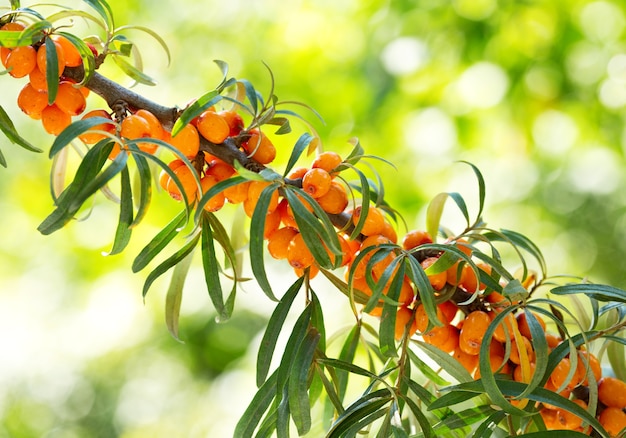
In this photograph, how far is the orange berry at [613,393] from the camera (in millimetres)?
448

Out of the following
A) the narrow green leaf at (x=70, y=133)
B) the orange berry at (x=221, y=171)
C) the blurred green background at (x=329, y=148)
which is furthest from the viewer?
the blurred green background at (x=329, y=148)

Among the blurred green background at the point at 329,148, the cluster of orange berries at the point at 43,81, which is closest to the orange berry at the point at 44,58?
the cluster of orange berries at the point at 43,81

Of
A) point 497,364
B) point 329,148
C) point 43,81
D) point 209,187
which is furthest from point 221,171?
Result: point 329,148

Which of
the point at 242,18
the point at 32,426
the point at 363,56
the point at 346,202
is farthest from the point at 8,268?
the point at 346,202

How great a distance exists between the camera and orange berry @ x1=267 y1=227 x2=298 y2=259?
0.42 m

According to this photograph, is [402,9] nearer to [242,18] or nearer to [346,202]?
[242,18]

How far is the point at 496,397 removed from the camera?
0.36 meters

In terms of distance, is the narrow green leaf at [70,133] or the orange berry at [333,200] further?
the orange berry at [333,200]

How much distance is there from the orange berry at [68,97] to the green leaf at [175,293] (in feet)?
0.40

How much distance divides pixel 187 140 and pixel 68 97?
0.07m

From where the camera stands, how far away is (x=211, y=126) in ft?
1.33

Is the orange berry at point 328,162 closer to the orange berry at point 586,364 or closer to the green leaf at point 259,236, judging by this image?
the green leaf at point 259,236

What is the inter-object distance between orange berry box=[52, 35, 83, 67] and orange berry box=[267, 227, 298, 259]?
0.16m

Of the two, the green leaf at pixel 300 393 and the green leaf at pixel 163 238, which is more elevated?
the green leaf at pixel 163 238
